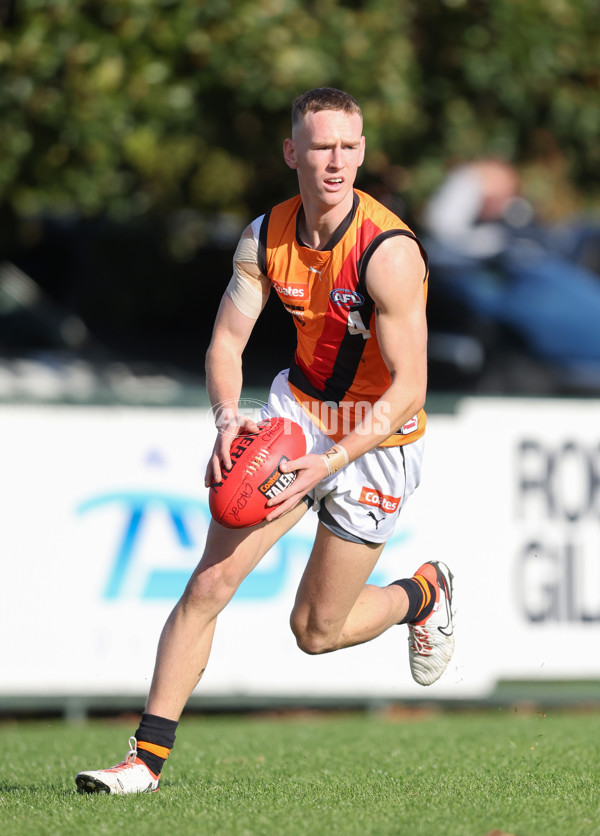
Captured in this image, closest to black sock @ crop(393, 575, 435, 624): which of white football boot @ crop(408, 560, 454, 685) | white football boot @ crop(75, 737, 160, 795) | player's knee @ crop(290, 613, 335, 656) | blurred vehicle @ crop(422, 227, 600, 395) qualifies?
white football boot @ crop(408, 560, 454, 685)

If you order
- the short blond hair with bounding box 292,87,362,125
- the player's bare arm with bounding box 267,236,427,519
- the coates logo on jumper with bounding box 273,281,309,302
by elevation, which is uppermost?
the short blond hair with bounding box 292,87,362,125

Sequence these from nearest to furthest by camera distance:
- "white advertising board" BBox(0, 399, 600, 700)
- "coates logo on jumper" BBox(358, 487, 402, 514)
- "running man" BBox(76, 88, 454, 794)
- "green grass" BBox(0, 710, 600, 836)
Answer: "green grass" BBox(0, 710, 600, 836) → "running man" BBox(76, 88, 454, 794) → "coates logo on jumper" BBox(358, 487, 402, 514) → "white advertising board" BBox(0, 399, 600, 700)

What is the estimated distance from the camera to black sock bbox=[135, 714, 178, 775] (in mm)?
4871

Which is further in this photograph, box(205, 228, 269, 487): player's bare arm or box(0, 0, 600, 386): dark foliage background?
box(0, 0, 600, 386): dark foliage background

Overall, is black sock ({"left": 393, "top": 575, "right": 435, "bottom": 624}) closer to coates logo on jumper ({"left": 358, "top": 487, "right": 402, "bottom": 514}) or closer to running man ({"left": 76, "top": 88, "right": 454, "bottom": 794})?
running man ({"left": 76, "top": 88, "right": 454, "bottom": 794})

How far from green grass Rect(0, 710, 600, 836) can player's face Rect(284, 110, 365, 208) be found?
7.31 ft

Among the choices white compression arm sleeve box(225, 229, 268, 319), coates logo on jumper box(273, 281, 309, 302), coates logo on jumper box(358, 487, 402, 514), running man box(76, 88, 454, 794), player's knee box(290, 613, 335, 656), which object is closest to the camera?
running man box(76, 88, 454, 794)

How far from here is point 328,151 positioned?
4.72 meters

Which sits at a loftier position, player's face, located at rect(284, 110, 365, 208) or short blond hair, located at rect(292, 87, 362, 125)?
short blond hair, located at rect(292, 87, 362, 125)

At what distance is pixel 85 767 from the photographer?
19.7 ft

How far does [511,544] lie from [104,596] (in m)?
2.67

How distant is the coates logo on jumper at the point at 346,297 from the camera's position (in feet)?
15.8

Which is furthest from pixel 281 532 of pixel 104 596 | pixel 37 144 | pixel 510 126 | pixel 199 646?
pixel 510 126

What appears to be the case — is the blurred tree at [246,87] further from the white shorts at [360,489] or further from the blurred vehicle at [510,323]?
the white shorts at [360,489]
